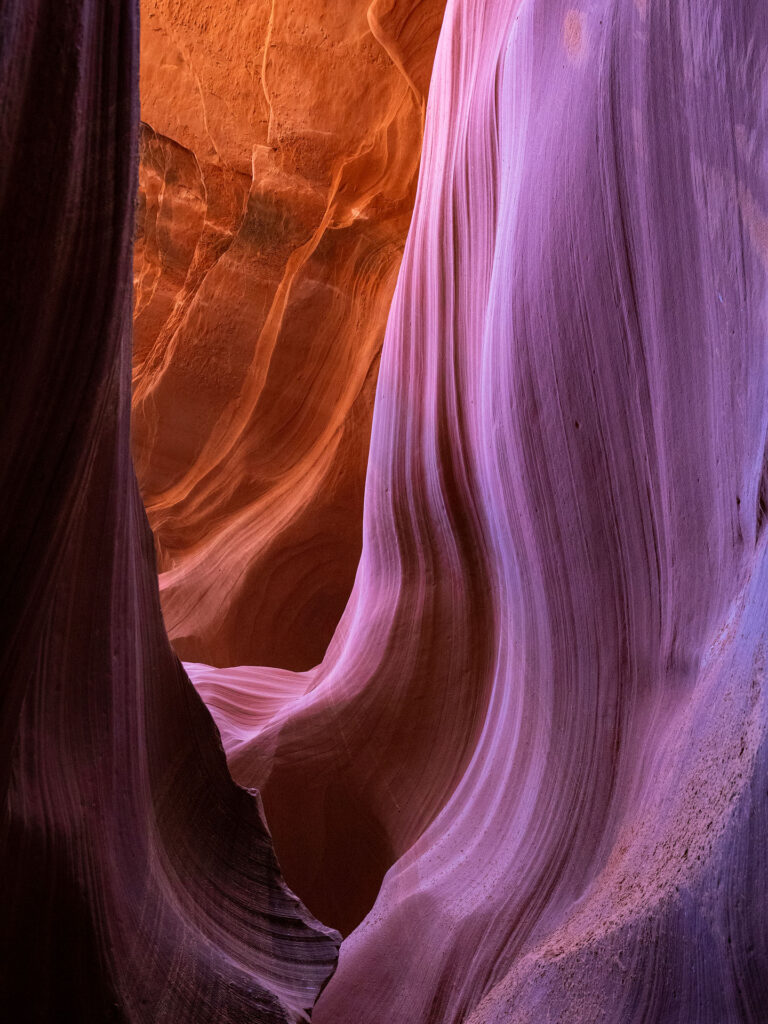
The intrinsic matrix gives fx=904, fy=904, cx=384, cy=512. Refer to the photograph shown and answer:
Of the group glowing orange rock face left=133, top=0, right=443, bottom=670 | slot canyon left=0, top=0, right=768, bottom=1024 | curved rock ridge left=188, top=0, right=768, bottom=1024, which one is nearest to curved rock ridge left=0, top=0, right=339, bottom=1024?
slot canyon left=0, top=0, right=768, bottom=1024

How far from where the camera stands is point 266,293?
11.4ft

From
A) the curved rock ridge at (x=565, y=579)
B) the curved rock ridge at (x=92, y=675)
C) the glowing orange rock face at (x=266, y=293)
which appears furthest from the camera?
the glowing orange rock face at (x=266, y=293)

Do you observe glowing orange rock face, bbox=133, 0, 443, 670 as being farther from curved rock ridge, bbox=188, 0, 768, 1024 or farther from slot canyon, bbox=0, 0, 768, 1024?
curved rock ridge, bbox=188, 0, 768, 1024

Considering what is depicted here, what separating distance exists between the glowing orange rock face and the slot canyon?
720mm

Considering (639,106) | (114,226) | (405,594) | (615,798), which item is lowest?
(615,798)

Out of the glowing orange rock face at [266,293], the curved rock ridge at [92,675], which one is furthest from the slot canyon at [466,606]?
the glowing orange rock face at [266,293]

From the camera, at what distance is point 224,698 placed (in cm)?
228

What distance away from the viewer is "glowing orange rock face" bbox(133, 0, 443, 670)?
10.5ft

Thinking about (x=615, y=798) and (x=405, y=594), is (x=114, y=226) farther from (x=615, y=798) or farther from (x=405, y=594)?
(x=405, y=594)

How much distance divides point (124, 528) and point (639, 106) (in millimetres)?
934

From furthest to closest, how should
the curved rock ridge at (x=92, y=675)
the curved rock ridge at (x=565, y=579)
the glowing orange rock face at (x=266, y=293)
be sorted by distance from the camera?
1. the glowing orange rock face at (x=266, y=293)
2. the curved rock ridge at (x=565, y=579)
3. the curved rock ridge at (x=92, y=675)

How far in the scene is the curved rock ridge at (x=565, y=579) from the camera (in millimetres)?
965

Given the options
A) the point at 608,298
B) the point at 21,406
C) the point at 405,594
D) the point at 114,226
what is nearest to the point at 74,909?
the point at 21,406

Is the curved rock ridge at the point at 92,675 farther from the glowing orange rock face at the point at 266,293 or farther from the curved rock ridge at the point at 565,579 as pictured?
the glowing orange rock face at the point at 266,293
